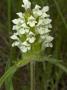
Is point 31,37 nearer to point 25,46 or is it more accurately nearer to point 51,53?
point 25,46

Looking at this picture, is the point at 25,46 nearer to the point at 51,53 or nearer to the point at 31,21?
the point at 31,21

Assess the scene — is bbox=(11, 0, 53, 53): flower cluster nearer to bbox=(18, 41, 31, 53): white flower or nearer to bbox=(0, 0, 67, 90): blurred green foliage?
bbox=(18, 41, 31, 53): white flower

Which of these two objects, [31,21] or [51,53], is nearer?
[31,21]

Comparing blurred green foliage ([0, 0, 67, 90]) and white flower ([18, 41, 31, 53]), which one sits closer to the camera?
white flower ([18, 41, 31, 53])

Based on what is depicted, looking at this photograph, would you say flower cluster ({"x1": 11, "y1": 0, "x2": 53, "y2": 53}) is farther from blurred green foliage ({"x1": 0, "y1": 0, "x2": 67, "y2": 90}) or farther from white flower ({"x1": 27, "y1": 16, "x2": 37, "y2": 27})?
blurred green foliage ({"x1": 0, "y1": 0, "x2": 67, "y2": 90})

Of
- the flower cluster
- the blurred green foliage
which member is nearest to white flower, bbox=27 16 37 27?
the flower cluster

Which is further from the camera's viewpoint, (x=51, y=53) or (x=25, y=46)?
(x=51, y=53)

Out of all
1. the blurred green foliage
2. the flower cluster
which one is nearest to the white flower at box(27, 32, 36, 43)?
the flower cluster

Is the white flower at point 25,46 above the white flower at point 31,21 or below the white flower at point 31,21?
below

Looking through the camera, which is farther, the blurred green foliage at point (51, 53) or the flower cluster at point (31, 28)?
the blurred green foliage at point (51, 53)

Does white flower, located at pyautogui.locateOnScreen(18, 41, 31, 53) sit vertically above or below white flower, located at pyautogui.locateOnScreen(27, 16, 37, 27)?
below

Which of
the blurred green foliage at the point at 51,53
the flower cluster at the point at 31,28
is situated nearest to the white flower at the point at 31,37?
the flower cluster at the point at 31,28

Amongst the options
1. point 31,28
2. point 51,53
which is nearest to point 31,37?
point 31,28

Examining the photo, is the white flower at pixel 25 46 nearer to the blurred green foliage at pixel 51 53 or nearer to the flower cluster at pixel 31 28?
the flower cluster at pixel 31 28
